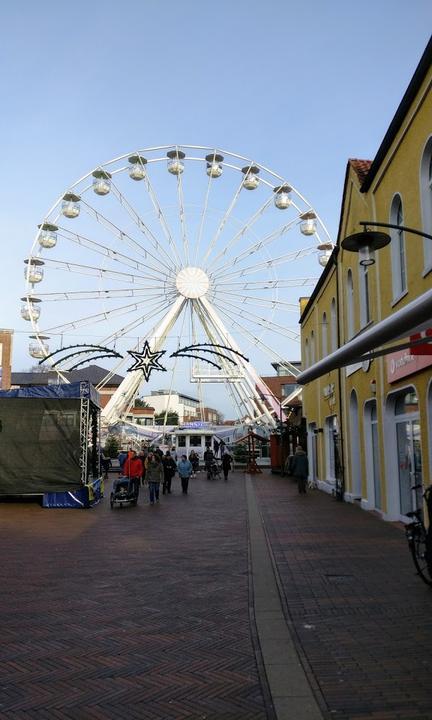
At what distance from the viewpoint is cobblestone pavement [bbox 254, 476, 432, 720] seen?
4551 mm

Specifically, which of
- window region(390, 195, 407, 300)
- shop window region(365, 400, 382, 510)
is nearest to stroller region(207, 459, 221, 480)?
shop window region(365, 400, 382, 510)

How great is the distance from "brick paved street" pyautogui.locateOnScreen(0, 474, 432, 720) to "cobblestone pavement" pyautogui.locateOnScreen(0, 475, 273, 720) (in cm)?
2

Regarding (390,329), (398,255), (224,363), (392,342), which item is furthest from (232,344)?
(390,329)

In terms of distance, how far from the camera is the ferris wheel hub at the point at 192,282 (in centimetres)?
3400

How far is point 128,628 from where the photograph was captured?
6.35 metres

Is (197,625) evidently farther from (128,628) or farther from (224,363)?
(224,363)

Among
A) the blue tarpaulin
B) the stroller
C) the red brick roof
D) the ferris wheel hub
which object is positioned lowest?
the stroller

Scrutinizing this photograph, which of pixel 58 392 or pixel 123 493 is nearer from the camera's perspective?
pixel 123 493

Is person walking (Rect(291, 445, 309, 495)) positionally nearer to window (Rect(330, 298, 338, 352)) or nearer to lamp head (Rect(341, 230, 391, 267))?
window (Rect(330, 298, 338, 352))

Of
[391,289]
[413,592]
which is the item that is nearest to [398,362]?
[391,289]

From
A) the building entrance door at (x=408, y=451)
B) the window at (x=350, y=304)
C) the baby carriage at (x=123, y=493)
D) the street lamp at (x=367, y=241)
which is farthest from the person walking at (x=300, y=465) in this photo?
the street lamp at (x=367, y=241)

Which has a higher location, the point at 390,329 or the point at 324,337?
the point at 324,337

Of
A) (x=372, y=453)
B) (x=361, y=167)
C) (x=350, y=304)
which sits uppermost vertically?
(x=361, y=167)

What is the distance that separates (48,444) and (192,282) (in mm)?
16797
